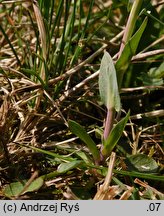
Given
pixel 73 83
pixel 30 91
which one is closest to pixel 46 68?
pixel 30 91

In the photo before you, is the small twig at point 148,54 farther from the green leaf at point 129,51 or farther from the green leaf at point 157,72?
the green leaf at point 129,51

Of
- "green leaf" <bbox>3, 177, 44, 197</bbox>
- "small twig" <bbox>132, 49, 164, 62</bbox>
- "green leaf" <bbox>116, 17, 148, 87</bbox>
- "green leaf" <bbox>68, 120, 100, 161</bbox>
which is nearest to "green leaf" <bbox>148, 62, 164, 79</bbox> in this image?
"small twig" <bbox>132, 49, 164, 62</bbox>

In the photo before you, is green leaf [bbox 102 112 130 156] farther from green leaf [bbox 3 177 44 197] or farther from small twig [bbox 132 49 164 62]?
small twig [bbox 132 49 164 62]

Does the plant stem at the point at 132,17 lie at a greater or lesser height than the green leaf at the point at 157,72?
greater

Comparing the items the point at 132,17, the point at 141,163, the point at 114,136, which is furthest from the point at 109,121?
the point at 132,17

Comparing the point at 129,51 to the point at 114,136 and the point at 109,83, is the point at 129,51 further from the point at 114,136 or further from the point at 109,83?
the point at 114,136

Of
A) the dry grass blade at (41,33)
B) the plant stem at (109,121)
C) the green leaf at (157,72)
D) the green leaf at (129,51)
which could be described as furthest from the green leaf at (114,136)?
the green leaf at (157,72)
